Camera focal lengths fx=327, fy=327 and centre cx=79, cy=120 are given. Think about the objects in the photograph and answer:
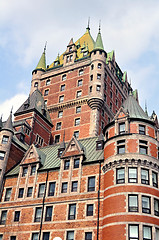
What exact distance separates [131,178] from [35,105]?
37.6 meters

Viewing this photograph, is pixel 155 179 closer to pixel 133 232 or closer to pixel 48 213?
pixel 133 232

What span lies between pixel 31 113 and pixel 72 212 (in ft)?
103

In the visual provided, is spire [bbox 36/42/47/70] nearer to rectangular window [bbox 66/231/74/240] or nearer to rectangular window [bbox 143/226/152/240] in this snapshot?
rectangular window [bbox 66/231/74/240]

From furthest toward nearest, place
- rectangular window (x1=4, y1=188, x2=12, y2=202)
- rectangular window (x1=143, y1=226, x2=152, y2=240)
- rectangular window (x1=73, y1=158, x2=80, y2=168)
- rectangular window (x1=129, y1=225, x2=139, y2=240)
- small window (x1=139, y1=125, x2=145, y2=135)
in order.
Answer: rectangular window (x1=4, y1=188, x2=12, y2=202) < rectangular window (x1=73, y1=158, x2=80, y2=168) < small window (x1=139, y1=125, x2=145, y2=135) < rectangular window (x1=143, y1=226, x2=152, y2=240) < rectangular window (x1=129, y1=225, x2=139, y2=240)

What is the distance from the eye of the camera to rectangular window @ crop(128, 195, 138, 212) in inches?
1468

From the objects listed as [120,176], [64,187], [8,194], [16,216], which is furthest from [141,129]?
[8,194]

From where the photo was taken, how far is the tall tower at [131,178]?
1432 inches

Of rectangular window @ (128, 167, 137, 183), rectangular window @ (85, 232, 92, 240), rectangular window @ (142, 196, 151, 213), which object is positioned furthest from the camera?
rectangular window @ (85, 232, 92, 240)

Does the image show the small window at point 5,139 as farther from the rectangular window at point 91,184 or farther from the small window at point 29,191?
the rectangular window at point 91,184

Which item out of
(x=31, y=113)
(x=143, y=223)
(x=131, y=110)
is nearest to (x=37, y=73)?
(x=31, y=113)

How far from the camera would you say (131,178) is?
3950 cm

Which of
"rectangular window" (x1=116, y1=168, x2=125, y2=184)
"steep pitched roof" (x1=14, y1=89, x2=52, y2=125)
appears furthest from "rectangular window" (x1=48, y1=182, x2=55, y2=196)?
"steep pitched roof" (x1=14, y1=89, x2=52, y2=125)

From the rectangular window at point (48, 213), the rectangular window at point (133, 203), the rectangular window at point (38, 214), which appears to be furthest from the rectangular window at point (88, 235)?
the rectangular window at point (38, 214)

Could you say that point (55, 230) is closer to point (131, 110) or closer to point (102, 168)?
point (102, 168)
